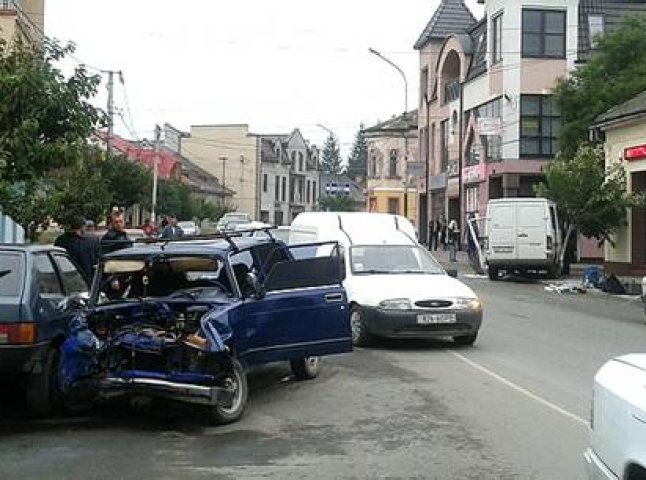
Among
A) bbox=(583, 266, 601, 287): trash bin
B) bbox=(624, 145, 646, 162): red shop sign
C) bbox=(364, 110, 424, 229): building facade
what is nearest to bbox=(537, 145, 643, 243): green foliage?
bbox=(624, 145, 646, 162): red shop sign

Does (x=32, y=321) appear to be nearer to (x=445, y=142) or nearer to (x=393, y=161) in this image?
(x=445, y=142)

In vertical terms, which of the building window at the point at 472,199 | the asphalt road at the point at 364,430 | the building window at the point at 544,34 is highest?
the building window at the point at 544,34

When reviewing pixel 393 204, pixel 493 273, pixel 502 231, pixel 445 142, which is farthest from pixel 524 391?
pixel 393 204

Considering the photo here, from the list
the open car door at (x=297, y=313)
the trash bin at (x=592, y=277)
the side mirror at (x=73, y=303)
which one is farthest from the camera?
the trash bin at (x=592, y=277)

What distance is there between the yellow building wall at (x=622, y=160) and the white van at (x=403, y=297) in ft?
52.4

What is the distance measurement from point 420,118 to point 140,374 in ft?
189

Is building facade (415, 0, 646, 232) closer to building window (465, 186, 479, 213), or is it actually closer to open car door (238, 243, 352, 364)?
building window (465, 186, 479, 213)

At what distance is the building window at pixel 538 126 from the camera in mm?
45719

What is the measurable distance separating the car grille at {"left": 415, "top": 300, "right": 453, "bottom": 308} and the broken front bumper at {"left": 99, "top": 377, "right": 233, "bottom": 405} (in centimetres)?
546

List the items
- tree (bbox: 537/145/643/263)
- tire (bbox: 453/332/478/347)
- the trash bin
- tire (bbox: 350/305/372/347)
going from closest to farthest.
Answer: tire (bbox: 350/305/372/347)
tire (bbox: 453/332/478/347)
the trash bin
tree (bbox: 537/145/643/263)

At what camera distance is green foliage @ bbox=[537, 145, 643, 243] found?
97.5ft

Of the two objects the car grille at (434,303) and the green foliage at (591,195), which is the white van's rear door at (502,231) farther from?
the car grille at (434,303)

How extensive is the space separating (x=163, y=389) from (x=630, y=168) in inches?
970

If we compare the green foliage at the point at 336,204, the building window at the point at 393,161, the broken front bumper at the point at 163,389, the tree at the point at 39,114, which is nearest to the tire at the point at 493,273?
the tree at the point at 39,114
